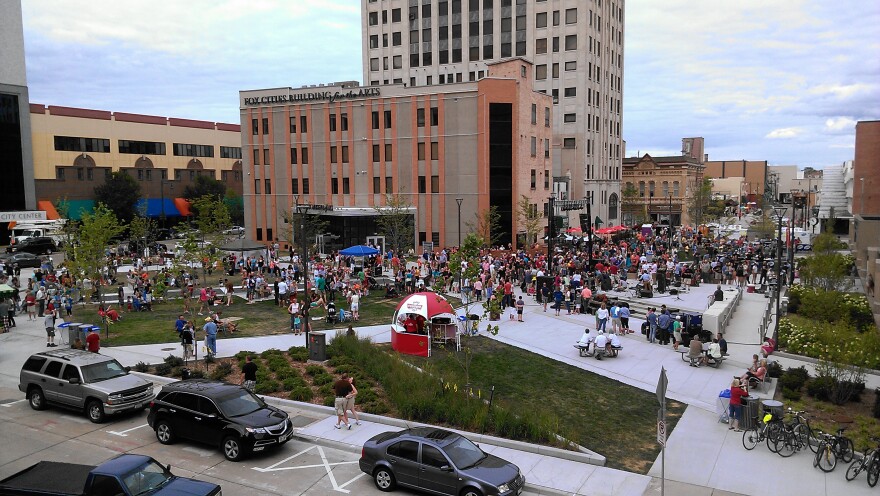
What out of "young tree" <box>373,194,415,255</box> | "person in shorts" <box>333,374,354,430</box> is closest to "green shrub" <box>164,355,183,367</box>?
"person in shorts" <box>333,374,354,430</box>

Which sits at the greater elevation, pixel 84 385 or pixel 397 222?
pixel 397 222

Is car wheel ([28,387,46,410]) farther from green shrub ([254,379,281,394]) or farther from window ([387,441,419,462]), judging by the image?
window ([387,441,419,462])

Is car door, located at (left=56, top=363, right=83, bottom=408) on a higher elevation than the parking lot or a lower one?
higher

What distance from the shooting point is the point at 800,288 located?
3344 cm

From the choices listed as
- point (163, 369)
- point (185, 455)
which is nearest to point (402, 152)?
point (163, 369)

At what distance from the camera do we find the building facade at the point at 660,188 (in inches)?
3804

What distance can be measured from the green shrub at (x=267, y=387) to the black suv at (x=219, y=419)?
120 inches

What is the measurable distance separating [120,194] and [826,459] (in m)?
76.7

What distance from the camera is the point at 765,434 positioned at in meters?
15.3

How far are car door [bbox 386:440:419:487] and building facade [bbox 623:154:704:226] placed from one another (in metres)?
88.3

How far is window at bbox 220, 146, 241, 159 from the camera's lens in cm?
9606

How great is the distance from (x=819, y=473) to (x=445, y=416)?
340 inches

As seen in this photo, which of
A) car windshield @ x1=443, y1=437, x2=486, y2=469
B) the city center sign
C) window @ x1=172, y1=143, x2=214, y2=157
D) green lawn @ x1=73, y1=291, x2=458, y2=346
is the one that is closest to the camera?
car windshield @ x1=443, y1=437, x2=486, y2=469

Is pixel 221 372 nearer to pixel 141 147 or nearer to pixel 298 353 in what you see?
pixel 298 353
